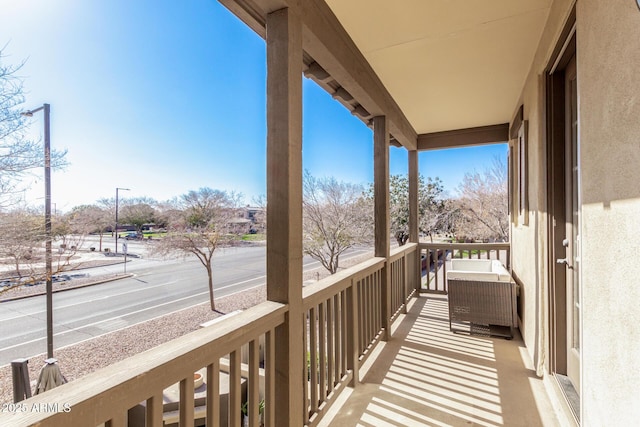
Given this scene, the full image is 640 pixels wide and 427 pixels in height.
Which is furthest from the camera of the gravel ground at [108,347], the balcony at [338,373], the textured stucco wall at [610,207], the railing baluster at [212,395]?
the gravel ground at [108,347]

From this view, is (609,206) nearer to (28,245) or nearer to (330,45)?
(330,45)

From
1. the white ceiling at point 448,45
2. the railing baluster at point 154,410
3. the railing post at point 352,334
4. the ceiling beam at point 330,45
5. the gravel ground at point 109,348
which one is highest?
the white ceiling at point 448,45

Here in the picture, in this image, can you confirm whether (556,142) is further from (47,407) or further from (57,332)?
(57,332)

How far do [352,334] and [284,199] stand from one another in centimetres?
139

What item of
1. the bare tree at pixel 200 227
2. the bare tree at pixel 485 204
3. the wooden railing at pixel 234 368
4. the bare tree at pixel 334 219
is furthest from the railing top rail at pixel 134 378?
the bare tree at pixel 485 204

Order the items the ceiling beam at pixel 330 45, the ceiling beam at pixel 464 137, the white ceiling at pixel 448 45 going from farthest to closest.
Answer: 1. the ceiling beam at pixel 464 137
2. the white ceiling at pixel 448 45
3. the ceiling beam at pixel 330 45

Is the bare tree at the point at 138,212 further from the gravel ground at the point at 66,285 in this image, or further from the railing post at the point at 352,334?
the railing post at the point at 352,334

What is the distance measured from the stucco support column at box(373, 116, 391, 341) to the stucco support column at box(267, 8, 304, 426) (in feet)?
5.93

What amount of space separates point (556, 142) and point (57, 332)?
3.15 m

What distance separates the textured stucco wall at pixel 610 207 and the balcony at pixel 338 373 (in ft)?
→ 3.22

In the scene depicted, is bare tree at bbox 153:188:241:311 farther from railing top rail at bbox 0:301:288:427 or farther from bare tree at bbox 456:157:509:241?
bare tree at bbox 456:157:509:241

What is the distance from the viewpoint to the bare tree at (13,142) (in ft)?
4.31

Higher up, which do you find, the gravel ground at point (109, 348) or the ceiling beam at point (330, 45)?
the ceiling beam at point (330, 45)

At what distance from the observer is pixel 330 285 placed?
2.10 metres
